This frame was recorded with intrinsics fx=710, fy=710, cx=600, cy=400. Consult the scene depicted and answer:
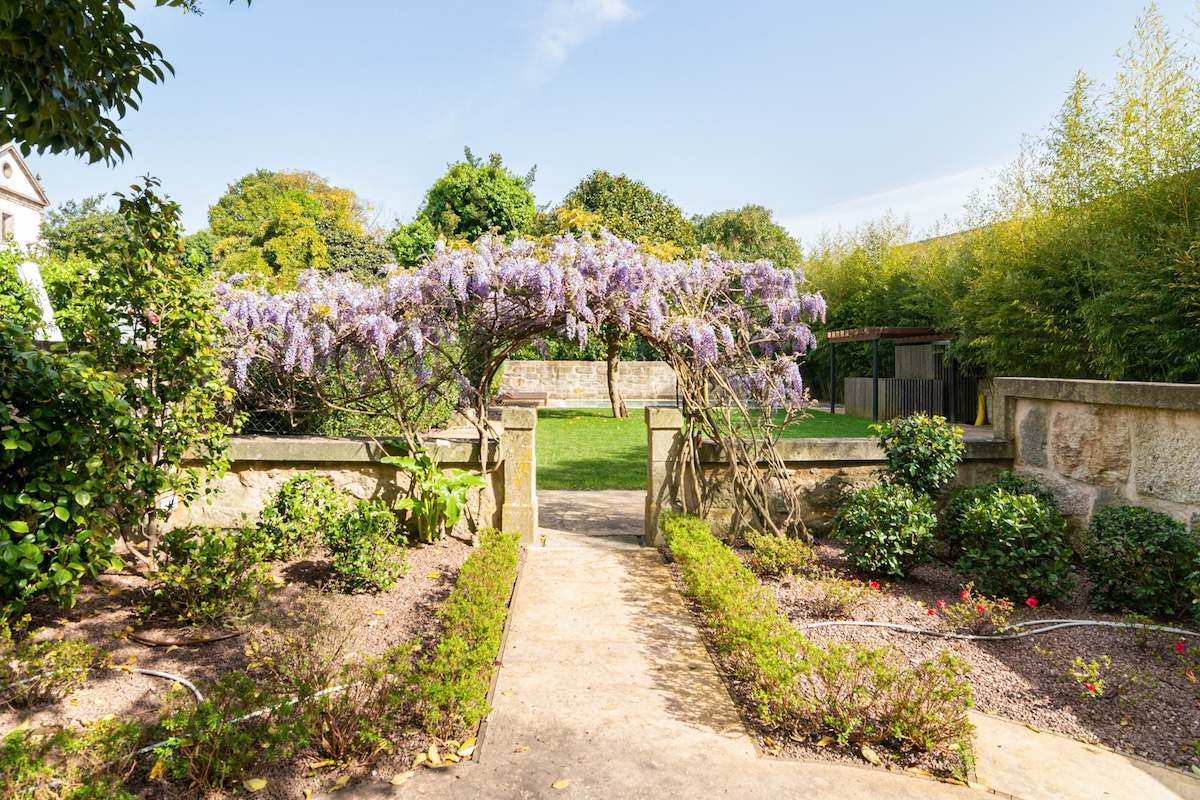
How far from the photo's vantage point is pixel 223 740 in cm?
260

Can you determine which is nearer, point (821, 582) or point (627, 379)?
point (821, 582)

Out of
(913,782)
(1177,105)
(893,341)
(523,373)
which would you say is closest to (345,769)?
(913,782)

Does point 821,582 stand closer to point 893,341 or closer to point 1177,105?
point 1177,105

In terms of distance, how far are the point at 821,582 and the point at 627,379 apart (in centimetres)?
2022

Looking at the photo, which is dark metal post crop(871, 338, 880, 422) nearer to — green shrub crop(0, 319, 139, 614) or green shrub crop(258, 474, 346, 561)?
green shrub crop(258, 474, 346, 561)

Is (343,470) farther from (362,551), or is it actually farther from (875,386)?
(875,386)

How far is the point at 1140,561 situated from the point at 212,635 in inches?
219

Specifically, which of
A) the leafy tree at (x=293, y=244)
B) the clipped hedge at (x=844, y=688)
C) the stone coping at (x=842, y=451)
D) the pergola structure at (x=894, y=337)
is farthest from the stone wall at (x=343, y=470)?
the leafy tree at (x=293, y=244)

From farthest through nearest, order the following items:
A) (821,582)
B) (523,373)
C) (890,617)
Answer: (523,373), (821,582), (890,617)

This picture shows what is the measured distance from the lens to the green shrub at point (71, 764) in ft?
7.26

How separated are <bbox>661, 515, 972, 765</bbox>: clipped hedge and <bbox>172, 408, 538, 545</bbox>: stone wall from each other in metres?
2.54

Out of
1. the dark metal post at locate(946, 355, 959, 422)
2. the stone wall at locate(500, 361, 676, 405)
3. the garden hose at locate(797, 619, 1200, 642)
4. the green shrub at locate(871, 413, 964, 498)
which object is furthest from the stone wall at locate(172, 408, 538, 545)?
the stone wall at locate(500, 361, 676, 405)

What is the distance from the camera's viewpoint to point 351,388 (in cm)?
789

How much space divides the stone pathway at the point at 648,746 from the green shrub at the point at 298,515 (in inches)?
65.0
